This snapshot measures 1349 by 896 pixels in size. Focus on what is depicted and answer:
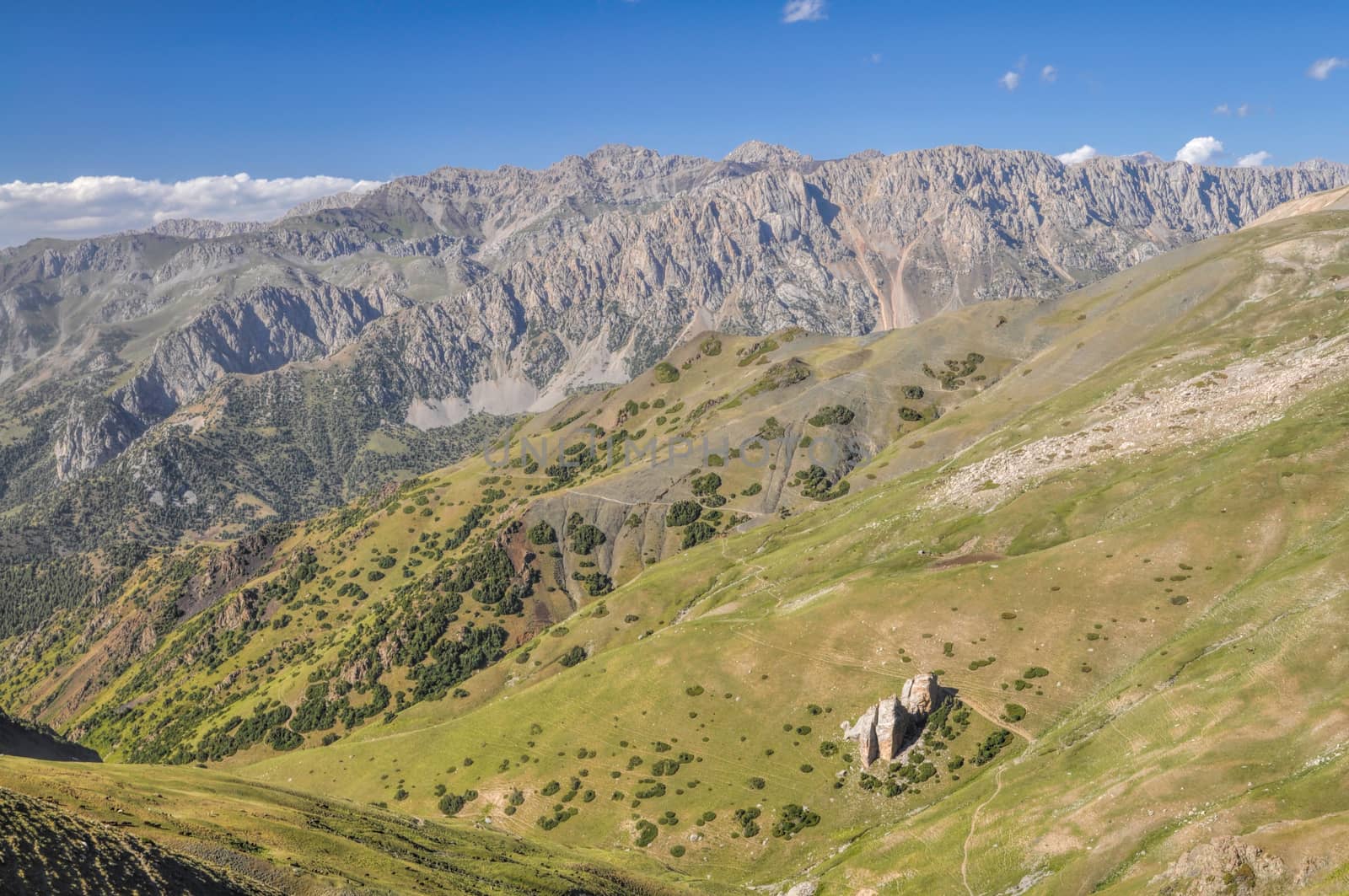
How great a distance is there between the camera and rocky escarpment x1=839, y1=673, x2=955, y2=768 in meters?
84.9

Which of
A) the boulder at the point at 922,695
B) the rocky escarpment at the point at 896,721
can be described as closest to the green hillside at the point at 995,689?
the rocky escarpment at the point at 896,721

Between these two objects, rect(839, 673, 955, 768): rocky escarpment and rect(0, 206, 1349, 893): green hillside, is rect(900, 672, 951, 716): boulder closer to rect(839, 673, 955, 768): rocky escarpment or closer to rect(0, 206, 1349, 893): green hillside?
rect(839, 673, 955, 768): rocky escarpment

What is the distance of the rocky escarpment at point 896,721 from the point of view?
8494 centimetres

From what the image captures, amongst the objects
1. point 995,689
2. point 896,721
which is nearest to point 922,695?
point 896,721

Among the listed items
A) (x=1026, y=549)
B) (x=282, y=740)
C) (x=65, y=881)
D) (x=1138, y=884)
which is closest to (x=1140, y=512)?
(x=1026, y=549)

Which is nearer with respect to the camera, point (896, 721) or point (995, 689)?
point (896, 721)

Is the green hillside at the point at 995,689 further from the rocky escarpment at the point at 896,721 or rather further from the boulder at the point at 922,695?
the boulder at the point at 922,695

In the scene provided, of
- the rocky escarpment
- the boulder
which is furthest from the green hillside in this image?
the boulder

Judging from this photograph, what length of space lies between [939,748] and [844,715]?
1260 centimetres

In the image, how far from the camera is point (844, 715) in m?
93.3

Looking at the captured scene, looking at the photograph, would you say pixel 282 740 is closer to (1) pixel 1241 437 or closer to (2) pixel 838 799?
(2) pixel 838 799

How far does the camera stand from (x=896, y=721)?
84625 mm

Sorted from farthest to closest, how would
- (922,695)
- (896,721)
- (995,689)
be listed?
(995,689)
(922,695)
(896,721)

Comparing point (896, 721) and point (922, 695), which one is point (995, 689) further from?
point (896, 721)
